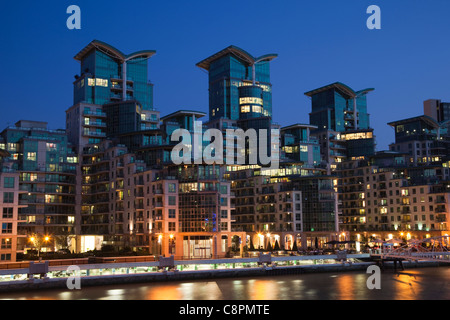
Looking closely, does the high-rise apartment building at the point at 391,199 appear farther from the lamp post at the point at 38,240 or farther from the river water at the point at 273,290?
the lamp post at the point at 38,240

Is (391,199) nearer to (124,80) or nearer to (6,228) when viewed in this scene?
(124,80)

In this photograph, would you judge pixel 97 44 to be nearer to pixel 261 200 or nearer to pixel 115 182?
pixel 115 182

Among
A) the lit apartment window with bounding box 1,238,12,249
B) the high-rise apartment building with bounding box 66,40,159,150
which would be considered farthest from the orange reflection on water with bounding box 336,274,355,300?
the high-rise apartment building with bounding box 66,40,159,150

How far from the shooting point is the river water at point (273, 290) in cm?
6219

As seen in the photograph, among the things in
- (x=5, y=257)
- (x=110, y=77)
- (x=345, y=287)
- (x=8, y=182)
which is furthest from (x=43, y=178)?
(x=345, y=287)

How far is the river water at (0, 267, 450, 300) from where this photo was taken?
62188mm

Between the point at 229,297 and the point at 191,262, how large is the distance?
19.0m

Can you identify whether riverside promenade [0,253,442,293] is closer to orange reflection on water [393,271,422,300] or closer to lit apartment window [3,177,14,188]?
orange reflection on water [393,271,422,300]

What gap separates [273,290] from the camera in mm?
67438

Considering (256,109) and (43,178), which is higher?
(256,109)

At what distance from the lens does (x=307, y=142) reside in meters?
192

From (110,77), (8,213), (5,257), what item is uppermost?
(110,77)

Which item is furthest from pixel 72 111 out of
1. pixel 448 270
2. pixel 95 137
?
pixel 448 270
